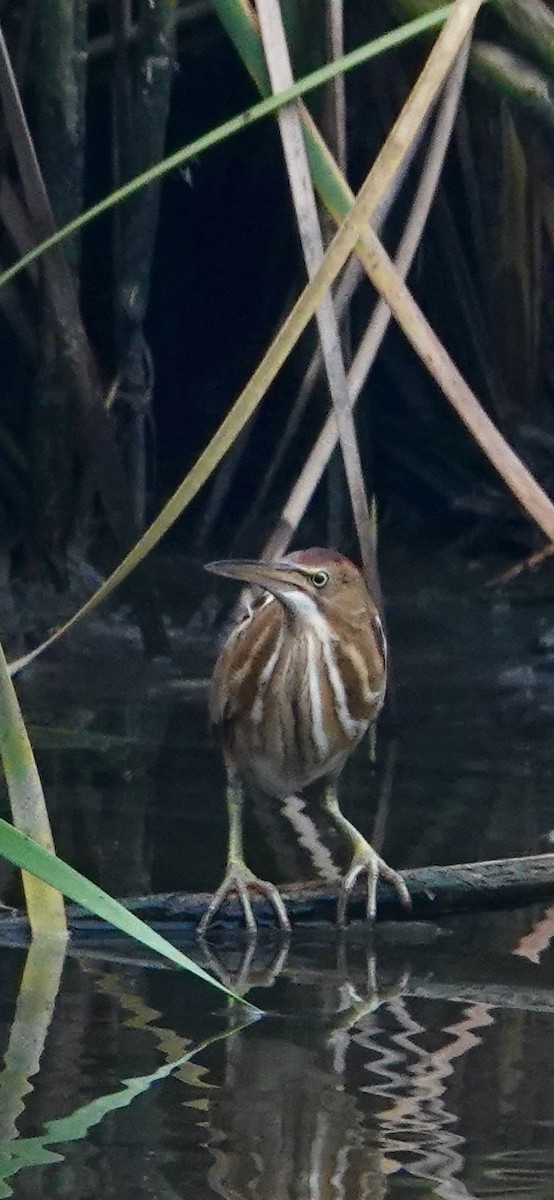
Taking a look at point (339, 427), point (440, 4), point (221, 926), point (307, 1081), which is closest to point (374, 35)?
point (440, 4)

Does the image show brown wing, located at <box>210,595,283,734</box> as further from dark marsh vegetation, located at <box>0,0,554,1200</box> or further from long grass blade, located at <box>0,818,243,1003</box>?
long grass blade, located at <box>0,818,243,1003</box>

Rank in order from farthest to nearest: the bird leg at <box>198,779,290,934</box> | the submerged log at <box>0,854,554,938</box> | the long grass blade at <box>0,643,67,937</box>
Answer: the bird leg at <box>198,779,290,934</box>, the submerged log at <box>0,854,554,938</box>, the long grass blade at <box>0,643,67,937</box>

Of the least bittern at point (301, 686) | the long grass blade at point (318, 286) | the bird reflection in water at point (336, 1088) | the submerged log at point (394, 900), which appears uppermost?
the long grass blade at point (318, 286)

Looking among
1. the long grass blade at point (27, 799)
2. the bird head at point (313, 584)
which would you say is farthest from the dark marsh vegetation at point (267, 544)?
the bird head at point (313, 584)

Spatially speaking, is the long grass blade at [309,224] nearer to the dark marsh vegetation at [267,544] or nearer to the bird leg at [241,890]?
the dark marsh vegetation at [267,544]

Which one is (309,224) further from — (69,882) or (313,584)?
(69,882)

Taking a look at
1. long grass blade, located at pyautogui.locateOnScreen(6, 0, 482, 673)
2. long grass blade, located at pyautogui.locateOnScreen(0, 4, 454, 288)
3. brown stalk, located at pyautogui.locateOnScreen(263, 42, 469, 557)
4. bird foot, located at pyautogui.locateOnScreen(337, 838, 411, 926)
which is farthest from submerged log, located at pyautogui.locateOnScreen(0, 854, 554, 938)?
long grass blade, located at pyautogui.locateOnScreen(0, 4, 454, 288)
